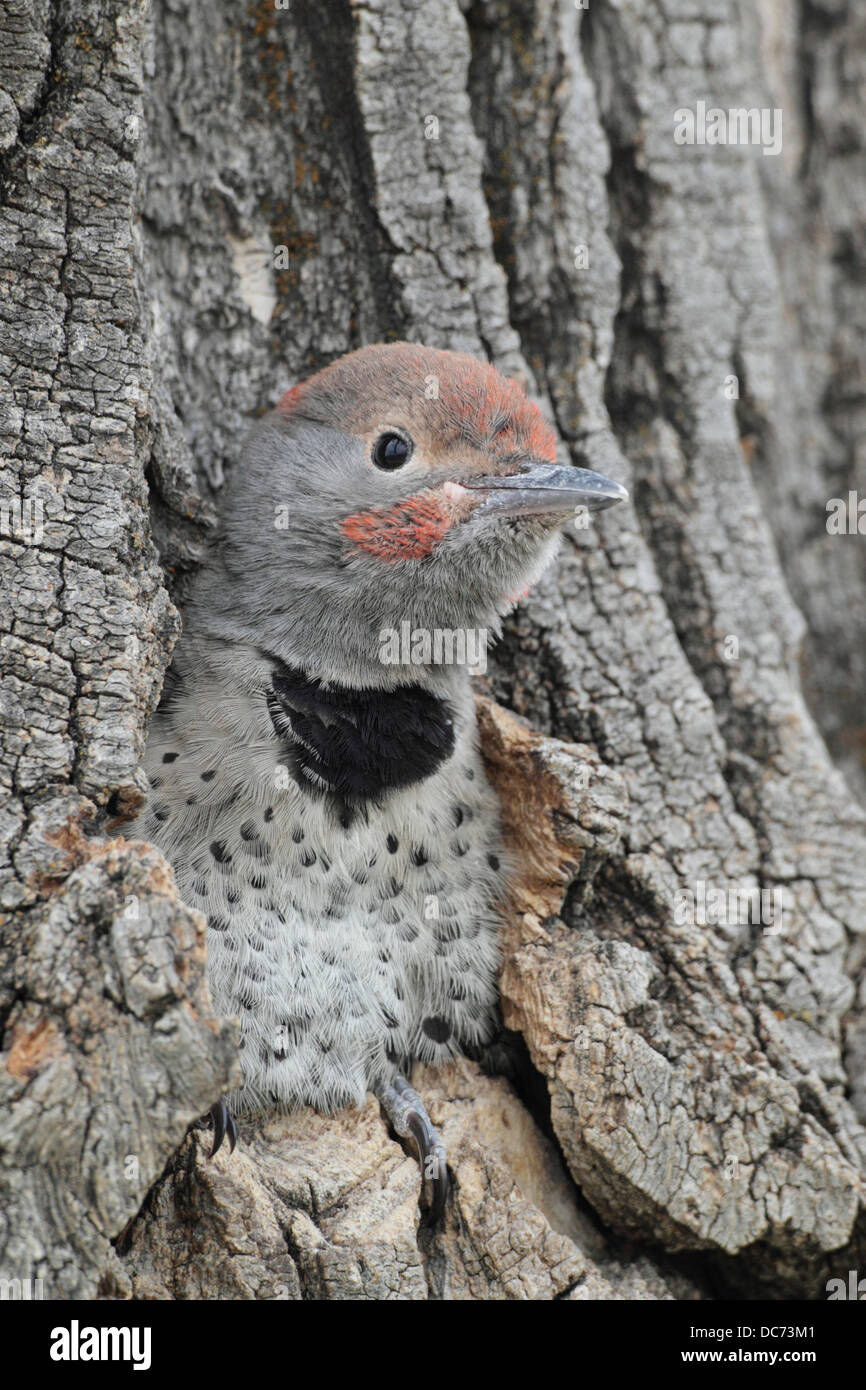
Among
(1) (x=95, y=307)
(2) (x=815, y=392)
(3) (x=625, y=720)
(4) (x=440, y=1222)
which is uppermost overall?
(2) (x=815, y=392)

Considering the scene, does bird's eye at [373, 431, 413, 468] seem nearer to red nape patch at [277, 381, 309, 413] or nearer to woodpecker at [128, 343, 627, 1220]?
woodpecker at [128, 343, 627, 1220]

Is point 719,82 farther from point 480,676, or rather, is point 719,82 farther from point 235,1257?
point 235,1257

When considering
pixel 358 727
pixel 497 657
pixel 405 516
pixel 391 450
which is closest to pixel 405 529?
pixel 405 516

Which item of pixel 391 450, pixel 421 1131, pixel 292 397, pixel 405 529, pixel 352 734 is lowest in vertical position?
pixel 421 1131

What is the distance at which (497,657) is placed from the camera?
4293mm

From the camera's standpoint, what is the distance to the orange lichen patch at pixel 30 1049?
109 inches

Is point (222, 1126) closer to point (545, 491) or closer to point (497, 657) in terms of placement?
point (497, 657)

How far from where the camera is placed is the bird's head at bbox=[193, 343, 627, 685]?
3.73m

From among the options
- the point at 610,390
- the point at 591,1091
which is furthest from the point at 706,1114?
the point at 610,390

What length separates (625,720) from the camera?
4105 mm

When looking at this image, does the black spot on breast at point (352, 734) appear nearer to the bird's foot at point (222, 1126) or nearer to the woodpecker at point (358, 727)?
the woodpecker at point (358, 727)

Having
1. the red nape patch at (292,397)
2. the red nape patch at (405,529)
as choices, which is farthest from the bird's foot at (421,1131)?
the red nape patch at (292,397)

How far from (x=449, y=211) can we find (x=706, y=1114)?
119 inches

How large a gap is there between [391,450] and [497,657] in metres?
0.85
